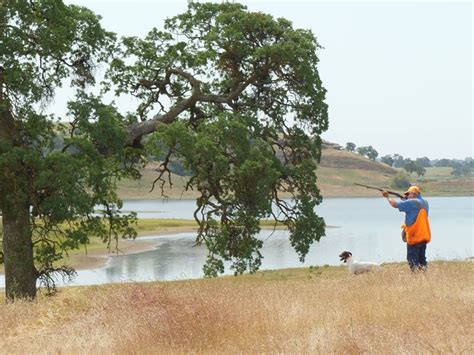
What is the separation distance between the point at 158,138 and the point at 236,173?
3141 mm

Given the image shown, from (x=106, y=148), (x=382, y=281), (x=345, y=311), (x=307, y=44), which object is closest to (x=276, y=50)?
(x=307, y=44)

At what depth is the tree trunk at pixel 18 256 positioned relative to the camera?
67.5ft

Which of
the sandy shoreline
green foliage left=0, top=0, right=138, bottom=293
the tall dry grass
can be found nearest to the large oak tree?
green foliage left=0, top=0, right=138, bottom=293

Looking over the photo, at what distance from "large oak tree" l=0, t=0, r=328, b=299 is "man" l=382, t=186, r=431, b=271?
7.35 meters

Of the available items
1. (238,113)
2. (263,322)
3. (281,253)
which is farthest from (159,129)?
→ (281,253)

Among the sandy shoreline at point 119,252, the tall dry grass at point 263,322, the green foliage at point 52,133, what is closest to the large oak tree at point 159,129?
the green foliage at point 52,133

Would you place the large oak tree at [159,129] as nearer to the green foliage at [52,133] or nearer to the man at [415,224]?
the green foliage at [52,133]

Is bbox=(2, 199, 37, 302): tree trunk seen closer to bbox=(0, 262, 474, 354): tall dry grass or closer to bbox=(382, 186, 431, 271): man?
bbox=(0, 262, 474, 354): tall dry grass

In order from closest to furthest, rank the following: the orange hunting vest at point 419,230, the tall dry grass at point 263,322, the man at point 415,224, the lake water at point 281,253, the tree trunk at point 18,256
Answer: the tall dry grass at point 263,322
the man at point 415,224
the orange hunting vest at point 419,230
the tree trunk at point 18,256
the lake water at point 281,253

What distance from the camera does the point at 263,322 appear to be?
33.9ft

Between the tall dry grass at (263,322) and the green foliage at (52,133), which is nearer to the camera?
the tall dry grass at (263,322)

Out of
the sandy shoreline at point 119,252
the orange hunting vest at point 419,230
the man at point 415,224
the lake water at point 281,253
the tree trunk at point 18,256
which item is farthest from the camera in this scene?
the sandy shoreline at point 119,252

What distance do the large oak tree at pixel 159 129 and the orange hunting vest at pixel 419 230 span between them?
24.5 feet

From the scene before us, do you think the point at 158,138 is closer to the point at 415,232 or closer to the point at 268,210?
the point at 268,210
